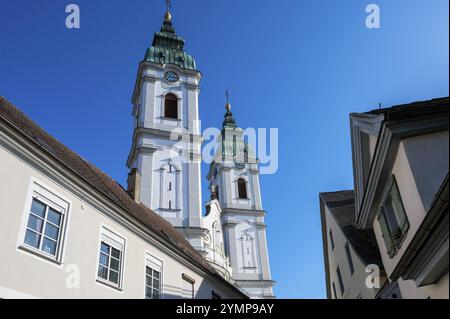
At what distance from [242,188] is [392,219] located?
144 ft

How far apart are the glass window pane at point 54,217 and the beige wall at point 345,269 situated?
388 inches

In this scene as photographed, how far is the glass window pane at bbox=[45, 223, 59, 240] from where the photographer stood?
10.6 meters

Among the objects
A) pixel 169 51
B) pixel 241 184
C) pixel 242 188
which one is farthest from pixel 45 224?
pixel 241 184

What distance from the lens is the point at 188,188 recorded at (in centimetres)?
3353

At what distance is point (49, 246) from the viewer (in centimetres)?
1054

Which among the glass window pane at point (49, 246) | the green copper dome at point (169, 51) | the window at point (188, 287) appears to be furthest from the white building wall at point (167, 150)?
the glass window pane at point (49, 246)

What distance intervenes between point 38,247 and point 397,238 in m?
9.07

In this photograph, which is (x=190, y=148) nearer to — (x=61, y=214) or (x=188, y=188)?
(x=188, y=188)

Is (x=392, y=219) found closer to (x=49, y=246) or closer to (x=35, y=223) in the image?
(x=49, y=246)

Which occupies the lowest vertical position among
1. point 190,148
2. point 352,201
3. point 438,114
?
point 438,114

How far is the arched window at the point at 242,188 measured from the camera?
5399cm

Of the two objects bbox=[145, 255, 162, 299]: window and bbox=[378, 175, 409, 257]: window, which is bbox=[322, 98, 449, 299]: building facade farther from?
bbox=[145, 255, 162, 299]: window
